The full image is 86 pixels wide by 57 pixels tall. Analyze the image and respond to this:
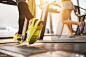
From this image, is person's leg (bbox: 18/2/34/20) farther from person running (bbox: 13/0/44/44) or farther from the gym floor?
the gym floor

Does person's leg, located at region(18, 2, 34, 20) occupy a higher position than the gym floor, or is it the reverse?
person's leg, located at region(18, 2, 34, 20)

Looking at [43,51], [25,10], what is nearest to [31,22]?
[25,10]

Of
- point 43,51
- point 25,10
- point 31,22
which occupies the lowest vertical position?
point 43,51

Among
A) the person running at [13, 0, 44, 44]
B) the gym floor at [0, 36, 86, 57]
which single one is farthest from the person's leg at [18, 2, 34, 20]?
the gym floor at [0, 36, 86, 57]

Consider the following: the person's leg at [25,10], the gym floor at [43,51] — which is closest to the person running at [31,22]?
the person's leg at [25,10]

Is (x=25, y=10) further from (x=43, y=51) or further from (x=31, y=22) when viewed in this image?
(x=43, y=51)

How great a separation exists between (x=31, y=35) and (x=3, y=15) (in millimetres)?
1538

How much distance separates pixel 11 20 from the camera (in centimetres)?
237

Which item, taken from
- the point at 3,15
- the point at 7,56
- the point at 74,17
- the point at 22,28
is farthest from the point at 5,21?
the point at 74,17

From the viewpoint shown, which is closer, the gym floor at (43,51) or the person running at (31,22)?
the gym floor at (43,51)

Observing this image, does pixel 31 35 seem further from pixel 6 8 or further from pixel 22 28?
pixel 6 8

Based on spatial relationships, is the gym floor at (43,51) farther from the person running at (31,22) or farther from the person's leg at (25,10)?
the person's leg at (25,10)

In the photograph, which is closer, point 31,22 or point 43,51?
point 43,51

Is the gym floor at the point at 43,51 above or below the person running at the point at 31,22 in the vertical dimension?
below
